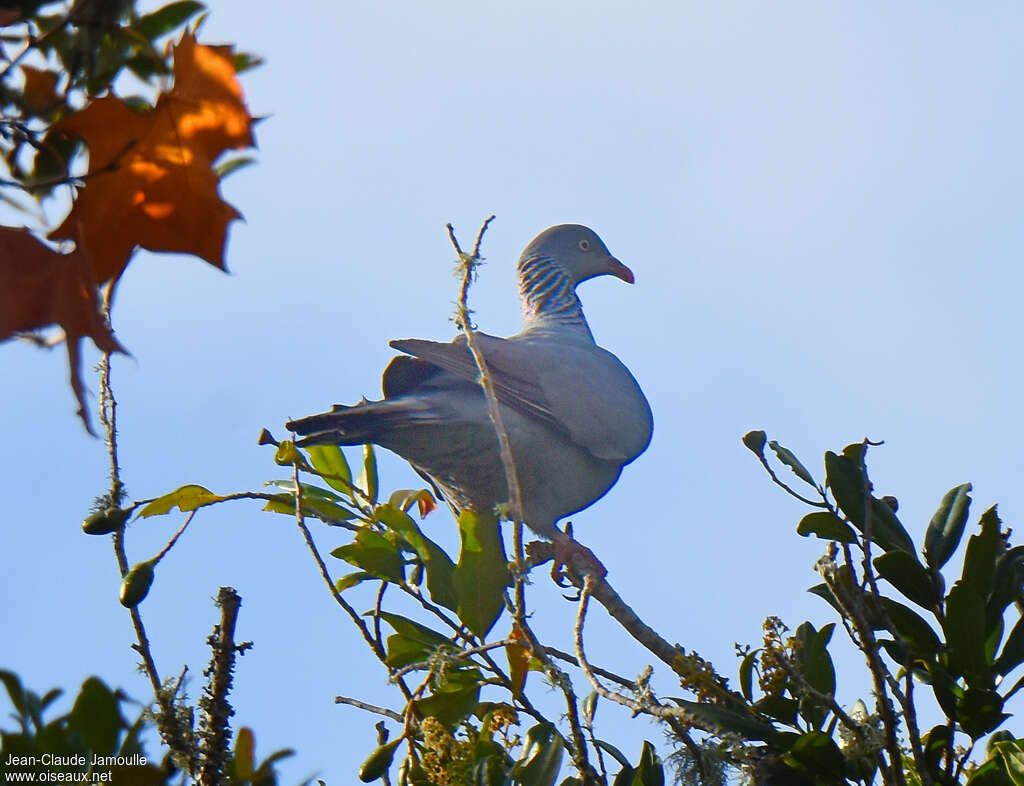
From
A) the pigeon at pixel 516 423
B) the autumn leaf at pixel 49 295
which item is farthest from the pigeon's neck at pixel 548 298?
the autumn leaf at pixel 49 295

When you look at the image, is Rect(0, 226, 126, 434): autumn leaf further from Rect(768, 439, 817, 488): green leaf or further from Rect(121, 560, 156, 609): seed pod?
Rect(768, 439, 817, 488): green leaf

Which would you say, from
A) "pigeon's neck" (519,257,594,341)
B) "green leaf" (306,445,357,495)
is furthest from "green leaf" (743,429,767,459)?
"pigeon's neck" (519,257,594,341)

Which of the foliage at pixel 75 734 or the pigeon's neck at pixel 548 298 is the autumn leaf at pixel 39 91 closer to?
the foliage at pixel 75 734

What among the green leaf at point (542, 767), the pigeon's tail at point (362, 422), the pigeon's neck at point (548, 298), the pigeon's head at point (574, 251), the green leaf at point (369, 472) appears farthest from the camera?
the pigeon's head at point (574, 251)

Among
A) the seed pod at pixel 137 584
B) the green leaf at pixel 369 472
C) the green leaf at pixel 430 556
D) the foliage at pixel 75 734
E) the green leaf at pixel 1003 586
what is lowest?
the foliage at pixel 75 734

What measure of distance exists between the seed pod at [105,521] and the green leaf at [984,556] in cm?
162

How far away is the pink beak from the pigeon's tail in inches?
70.0

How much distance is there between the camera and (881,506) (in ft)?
7.97

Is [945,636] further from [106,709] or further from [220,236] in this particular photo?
[220,236]

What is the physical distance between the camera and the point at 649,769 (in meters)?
2.24

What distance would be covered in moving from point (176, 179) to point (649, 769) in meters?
1.58

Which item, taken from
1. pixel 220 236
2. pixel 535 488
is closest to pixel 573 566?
pixel 535 488

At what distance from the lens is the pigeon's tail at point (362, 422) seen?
11.1 ft

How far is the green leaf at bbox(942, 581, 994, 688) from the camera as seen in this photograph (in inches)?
85.4
